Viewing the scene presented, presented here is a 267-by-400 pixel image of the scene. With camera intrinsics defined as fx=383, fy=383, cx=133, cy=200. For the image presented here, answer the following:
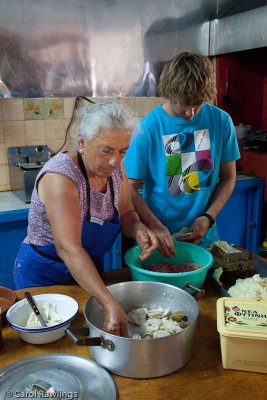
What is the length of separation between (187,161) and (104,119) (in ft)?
2.82

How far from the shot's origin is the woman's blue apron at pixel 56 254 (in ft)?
5.28

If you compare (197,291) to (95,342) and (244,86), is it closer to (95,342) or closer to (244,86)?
(95,342)

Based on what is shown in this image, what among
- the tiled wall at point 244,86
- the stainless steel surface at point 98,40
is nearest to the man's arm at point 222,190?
the stainless steel surface at point 98,40

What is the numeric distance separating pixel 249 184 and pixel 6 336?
112 inches

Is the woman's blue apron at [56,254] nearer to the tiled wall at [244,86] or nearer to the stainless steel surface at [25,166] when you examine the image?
the stainless steel surface at [25,166]

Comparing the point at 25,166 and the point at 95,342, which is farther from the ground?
the point at 25,166

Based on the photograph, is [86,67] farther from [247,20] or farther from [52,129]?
[247,20]

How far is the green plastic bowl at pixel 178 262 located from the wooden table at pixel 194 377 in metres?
0.17

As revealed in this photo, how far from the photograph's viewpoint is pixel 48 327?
119 cm

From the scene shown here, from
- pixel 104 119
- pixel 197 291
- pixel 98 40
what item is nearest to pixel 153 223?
pixel 197 291

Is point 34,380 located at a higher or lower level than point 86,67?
lower

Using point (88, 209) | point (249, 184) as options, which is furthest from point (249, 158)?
point (88, 209)

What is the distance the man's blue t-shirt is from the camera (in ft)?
6.68

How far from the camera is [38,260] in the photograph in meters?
1.68
